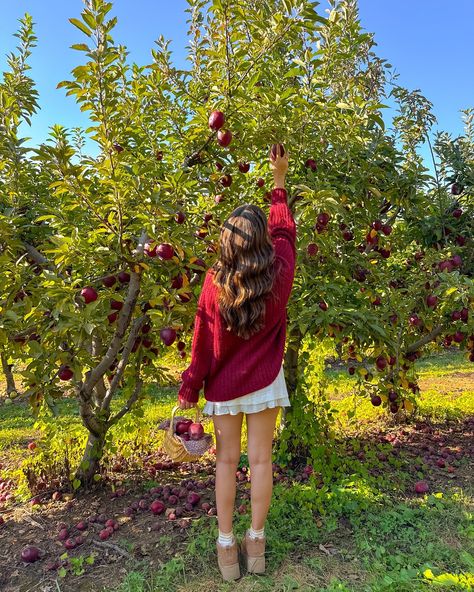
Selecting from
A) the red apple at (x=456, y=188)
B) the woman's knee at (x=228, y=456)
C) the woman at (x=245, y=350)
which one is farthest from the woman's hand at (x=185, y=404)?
the red apple at (x=456, y=188)

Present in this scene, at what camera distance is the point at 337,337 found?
109 inches

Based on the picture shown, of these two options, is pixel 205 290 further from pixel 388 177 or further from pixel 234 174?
pixel 388 177

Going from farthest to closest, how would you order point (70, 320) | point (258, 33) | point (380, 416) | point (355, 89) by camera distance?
point (380, 416) < point (355, 89) < point (258, 33) < point (70, 320)

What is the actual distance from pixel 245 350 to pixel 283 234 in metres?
0.54

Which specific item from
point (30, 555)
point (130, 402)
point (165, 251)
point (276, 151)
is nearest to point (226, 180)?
point (276, 151)

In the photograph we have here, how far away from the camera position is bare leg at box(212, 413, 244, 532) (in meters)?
2.08

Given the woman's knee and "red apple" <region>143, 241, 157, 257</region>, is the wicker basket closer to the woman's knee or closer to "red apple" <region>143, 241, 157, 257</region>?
the woman's knee

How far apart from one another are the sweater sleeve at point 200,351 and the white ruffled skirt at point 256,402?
0.12 m

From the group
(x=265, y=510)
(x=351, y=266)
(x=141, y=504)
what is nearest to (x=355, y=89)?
(x=351, y=266)

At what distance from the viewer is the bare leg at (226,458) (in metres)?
2.08

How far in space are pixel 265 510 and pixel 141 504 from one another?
43.6 inches

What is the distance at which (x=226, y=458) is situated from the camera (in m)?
2.07

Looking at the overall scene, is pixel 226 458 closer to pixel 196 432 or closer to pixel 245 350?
pixel 196 432

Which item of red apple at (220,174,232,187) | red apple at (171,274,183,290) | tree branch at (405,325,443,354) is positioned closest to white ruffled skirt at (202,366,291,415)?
red apple at (171,274,183,290)
